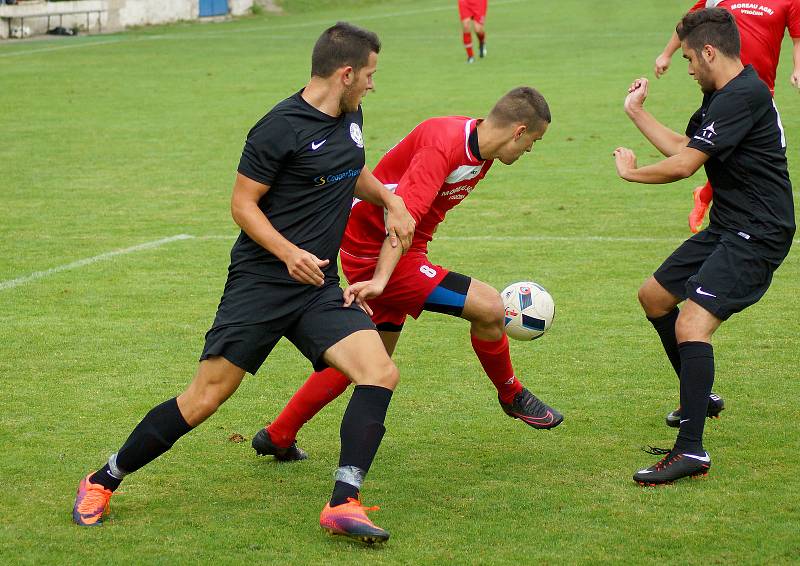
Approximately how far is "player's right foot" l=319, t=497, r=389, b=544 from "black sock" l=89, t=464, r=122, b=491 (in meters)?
0.95

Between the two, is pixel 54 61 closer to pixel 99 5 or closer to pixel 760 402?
pixel 99 5

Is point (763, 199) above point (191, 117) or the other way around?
above

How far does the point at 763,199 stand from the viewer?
5859 mm

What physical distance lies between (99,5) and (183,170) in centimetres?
2094

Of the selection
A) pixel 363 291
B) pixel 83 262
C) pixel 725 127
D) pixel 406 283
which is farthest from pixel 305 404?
pixel 83 262

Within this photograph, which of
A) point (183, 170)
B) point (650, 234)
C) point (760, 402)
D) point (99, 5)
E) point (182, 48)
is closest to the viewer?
point (760, 402)

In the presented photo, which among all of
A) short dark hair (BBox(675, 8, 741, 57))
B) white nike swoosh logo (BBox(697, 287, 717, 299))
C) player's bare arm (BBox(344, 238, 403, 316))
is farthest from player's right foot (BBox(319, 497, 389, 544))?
short dark hair (BBox(675, 8, 741, 57))

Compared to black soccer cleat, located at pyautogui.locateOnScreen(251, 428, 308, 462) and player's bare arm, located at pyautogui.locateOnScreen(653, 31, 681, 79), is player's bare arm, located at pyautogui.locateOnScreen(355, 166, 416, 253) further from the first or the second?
player's bare arm, located at pyautogui.locateOnScreen(653, 31, 681, 79)

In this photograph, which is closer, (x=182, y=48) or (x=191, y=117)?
(x=191, y=117)

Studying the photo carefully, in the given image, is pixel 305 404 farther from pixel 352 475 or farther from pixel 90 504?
pixel 90 504

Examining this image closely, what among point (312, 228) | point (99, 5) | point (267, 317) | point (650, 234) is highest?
point (312, 228)

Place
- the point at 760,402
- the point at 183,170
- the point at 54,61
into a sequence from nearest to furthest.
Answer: the point at 760,402, the point at 183,170, the point at 54,61

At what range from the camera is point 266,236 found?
5.02 meters

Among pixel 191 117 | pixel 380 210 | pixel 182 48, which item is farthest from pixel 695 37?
pixel 182 48
